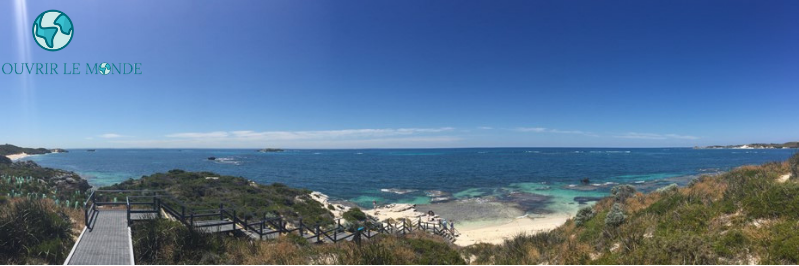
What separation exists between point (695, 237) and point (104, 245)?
52.8 ft

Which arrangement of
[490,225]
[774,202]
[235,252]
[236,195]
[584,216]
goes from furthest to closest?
[236,195], [490,225], [584,216], [235,252], [774,202]

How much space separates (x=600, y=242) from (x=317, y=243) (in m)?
11.2

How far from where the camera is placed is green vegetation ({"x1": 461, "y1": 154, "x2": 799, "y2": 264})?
6.83 m

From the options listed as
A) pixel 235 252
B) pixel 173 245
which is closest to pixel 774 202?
pixel 235 252

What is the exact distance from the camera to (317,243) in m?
14.8

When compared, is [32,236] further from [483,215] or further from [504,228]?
[483,215]

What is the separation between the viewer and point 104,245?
9898 mm

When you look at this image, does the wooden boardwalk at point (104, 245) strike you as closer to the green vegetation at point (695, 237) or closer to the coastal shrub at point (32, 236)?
the coastal shrub at point (32, 236)

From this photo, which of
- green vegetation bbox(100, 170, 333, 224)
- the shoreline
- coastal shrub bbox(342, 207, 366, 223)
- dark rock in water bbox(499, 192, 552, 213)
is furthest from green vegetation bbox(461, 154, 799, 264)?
dark rock in water bbox(499, 192, 552, 213)

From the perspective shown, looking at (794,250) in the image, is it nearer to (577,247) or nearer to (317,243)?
(577,247)

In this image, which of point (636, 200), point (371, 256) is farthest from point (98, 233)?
point (636, 200)

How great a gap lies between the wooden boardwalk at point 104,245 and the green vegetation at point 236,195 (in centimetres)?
899

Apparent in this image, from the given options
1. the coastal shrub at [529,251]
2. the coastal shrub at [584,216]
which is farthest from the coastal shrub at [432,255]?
the coastal shrub at [584,216]

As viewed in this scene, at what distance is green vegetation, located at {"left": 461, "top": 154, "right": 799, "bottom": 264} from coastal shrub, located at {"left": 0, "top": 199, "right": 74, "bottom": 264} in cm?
1315
